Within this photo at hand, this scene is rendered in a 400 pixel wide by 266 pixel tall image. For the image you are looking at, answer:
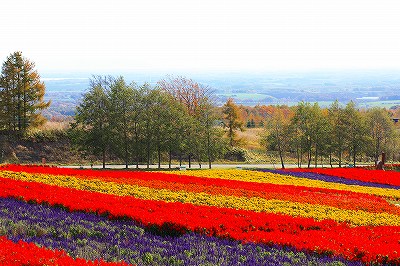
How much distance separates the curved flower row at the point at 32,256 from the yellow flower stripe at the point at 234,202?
11044 millimetres

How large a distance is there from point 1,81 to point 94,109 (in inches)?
590

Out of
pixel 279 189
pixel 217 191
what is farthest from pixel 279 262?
pixel 279 189

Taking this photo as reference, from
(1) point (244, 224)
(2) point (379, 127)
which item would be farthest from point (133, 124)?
(2) point (379, 127)

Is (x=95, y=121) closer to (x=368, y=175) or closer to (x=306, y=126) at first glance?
(x=306, y=126)

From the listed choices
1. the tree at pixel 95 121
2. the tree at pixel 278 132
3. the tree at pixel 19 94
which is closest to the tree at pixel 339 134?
the tree at pixel 278 132

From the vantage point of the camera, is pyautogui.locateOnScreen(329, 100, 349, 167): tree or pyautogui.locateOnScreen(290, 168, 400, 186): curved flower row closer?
pyautogui.locateOnScreen(290, 168, 400, 186): curved flower row

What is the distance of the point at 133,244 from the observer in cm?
1117

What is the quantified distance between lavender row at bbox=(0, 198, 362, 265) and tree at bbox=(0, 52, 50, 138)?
44.6 metres

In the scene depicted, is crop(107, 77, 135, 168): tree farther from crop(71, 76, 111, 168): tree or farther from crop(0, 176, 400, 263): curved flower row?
crop(0, 176, 400, 263): curved flower row

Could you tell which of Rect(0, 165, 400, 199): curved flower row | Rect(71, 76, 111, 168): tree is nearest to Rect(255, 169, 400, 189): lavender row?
Rect(0, 165, 400, 199): curved flower row

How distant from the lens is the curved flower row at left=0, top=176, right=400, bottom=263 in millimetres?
12008

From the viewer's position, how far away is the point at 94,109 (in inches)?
1863

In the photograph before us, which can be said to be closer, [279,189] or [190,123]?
[279,189]

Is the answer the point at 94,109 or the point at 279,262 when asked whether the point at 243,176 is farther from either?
the point at 279,262
